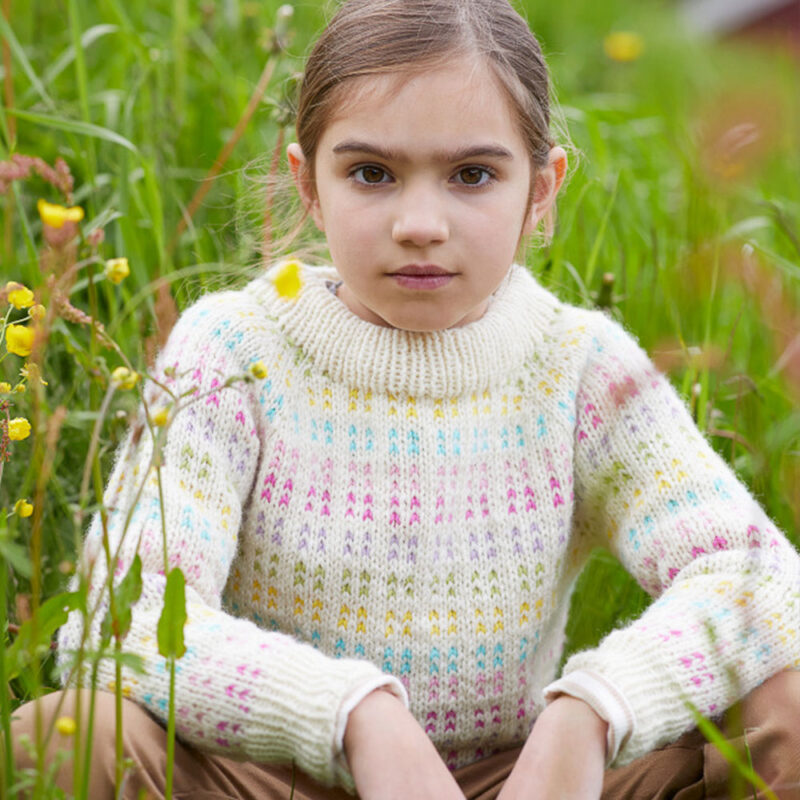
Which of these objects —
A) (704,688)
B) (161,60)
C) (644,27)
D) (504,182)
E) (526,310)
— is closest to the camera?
(704,688)

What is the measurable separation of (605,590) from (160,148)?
4.00ft

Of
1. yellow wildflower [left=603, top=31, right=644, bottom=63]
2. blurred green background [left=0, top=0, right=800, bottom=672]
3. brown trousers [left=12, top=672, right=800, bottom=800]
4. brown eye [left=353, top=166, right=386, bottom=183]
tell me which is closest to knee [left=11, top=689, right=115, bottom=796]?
brown trousers [left=12, top=672, right=800, bottom=800]

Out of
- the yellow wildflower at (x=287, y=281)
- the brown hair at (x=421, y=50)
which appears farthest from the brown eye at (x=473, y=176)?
the yellow wildflower at (x=287, y=281)

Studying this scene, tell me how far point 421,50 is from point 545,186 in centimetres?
33

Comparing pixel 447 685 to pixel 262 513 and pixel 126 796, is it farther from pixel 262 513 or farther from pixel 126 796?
pixel 126 796

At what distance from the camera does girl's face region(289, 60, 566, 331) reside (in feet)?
5.19

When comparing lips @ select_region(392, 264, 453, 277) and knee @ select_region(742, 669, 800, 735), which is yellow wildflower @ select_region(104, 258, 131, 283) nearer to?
lips @ select_region(392, 264, 453, 277)

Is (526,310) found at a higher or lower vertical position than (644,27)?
lower

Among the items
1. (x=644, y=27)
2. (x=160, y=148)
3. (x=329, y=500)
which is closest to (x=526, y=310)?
(x=329, y=500)

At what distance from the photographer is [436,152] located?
5.19 feet

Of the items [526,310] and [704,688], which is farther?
[526,310]

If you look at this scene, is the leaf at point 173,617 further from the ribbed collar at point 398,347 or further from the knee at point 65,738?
the ribbed collar at point 398,347

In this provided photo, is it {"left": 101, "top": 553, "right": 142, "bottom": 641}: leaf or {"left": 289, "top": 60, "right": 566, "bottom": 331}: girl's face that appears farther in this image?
{"left": 289, "top": 60, "right": 566, "bottom": 331}: girl's face

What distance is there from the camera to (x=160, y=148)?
8.36ft
